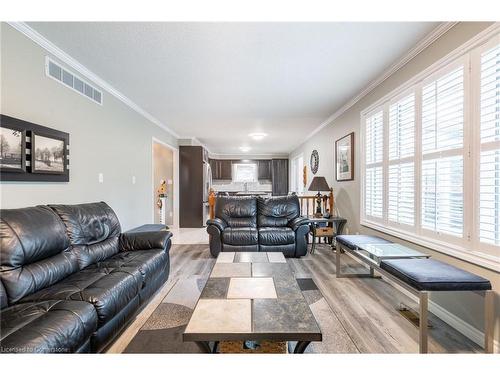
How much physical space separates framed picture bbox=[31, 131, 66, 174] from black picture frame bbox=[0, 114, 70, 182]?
18mm

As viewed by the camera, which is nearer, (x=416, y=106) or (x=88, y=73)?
(x=416, y=106)

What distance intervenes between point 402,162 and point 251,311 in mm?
2481

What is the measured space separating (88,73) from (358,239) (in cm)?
396

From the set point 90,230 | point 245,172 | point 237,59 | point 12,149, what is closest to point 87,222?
point 90,230

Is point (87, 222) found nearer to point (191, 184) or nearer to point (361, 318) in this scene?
point (361, 318)

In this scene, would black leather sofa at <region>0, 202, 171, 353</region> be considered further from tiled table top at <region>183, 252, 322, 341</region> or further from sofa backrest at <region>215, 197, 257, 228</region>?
sofa backrest at <region>215, 197, 257, 228</region>

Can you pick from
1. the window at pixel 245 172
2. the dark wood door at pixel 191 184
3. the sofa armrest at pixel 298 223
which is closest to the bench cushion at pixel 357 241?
the sofa armrest at pixel 298 223

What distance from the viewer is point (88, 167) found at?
304 centimetres

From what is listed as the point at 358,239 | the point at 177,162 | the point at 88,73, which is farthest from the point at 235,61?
the point at 177,162

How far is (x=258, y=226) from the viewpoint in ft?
14.7

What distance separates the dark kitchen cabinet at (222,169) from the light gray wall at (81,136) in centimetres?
532

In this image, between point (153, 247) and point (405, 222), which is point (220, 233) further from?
point (405, 222)

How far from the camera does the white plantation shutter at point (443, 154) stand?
2.00 metres

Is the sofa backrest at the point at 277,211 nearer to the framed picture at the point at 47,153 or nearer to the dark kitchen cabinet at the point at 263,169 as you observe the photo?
the framed picture at the point at 47,153
